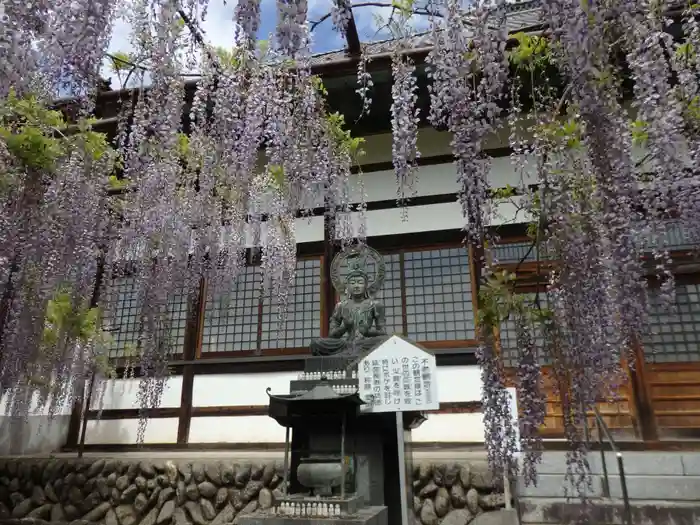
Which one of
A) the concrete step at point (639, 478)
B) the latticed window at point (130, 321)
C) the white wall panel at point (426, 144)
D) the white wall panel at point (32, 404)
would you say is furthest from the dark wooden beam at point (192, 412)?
the white wall panel at point (426, 144)

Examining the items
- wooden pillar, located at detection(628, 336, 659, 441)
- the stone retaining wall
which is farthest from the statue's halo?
wooden pillar, located at detection(628, 336, 659, 441)

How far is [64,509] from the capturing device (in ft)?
19.3

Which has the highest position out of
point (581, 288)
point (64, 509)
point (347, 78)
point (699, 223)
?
point (347, 78)

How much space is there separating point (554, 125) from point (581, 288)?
3.72 feet

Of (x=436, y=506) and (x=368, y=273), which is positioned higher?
(x=368, y=273)

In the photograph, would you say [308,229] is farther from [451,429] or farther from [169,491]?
[169,491]

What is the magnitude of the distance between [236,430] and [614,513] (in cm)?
428

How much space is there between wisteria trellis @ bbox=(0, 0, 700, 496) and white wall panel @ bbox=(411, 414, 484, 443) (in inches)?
58.4

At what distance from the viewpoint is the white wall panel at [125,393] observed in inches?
270

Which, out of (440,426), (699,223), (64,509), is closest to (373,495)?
(440,426)

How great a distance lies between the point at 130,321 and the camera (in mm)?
7609

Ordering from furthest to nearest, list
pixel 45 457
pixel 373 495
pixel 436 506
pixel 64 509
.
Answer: pixel 45 457 < pixel 64 509 < pixel 436 506 < pixel 373 495

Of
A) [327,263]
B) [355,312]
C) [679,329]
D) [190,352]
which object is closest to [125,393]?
[190,352]

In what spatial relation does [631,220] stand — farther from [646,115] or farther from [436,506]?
[436,506]
